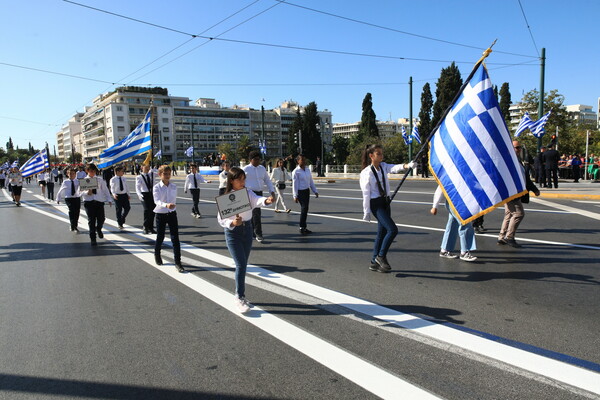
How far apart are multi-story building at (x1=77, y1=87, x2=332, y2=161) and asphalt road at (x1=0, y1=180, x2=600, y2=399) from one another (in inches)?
3993

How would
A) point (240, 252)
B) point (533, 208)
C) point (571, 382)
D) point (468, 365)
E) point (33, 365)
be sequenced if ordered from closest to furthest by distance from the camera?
point (571, 382) < point (468, 365) < point (33, 365) < point (240, 252) < point (533, 208)

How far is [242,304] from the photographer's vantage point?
4.34 metres

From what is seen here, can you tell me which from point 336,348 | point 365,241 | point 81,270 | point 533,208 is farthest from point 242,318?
point 533,208

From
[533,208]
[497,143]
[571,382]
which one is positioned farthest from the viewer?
[533,208]

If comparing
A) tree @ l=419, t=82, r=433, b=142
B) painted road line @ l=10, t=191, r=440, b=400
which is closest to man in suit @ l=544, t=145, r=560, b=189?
painted road line @ l=10, t=191, r=440, b=400

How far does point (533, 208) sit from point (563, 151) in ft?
105

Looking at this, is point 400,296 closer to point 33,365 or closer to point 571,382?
point 571,382

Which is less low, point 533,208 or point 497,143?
point 497,143

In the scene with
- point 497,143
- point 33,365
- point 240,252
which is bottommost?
point 33,365

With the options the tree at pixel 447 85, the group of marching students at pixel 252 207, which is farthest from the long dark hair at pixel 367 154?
the tree at pixel 447 85

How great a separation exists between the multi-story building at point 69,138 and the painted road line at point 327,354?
163 m

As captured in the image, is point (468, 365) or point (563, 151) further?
point (563, 151)

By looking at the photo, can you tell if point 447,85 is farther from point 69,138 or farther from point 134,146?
point 69,138

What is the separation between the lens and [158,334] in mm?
3818
